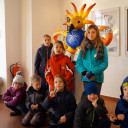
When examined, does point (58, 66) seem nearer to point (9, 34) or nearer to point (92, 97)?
point (92, 97)

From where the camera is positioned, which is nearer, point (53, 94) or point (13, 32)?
point (53, 94)

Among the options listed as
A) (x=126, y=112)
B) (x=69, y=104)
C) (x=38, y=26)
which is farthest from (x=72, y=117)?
(x=38, y=26)

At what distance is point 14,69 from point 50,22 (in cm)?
139

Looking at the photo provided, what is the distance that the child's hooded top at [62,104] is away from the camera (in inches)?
95.0

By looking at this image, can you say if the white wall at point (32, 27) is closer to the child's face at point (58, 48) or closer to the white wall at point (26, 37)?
the white wall at point (26, 37)

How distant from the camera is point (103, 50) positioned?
2400 mm

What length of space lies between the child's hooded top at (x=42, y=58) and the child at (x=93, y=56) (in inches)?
35.6

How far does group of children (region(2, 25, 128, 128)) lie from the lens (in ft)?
6.96

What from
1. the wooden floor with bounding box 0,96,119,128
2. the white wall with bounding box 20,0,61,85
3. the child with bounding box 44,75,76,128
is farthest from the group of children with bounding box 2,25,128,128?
the white wall with bounding box 20,0,61,85

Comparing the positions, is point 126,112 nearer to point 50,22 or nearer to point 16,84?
point 16,84

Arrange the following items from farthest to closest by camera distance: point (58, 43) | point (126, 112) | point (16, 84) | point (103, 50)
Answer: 1. point (16, 84)
2. point (58, 43)
3. point (103, 50)
4. point (126, 112)

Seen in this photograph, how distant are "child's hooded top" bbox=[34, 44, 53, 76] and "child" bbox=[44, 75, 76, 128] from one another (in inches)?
34.8

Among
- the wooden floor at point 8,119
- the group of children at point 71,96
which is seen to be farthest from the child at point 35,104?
the wooden floor at point 8,119

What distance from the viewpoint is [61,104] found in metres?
2.43
